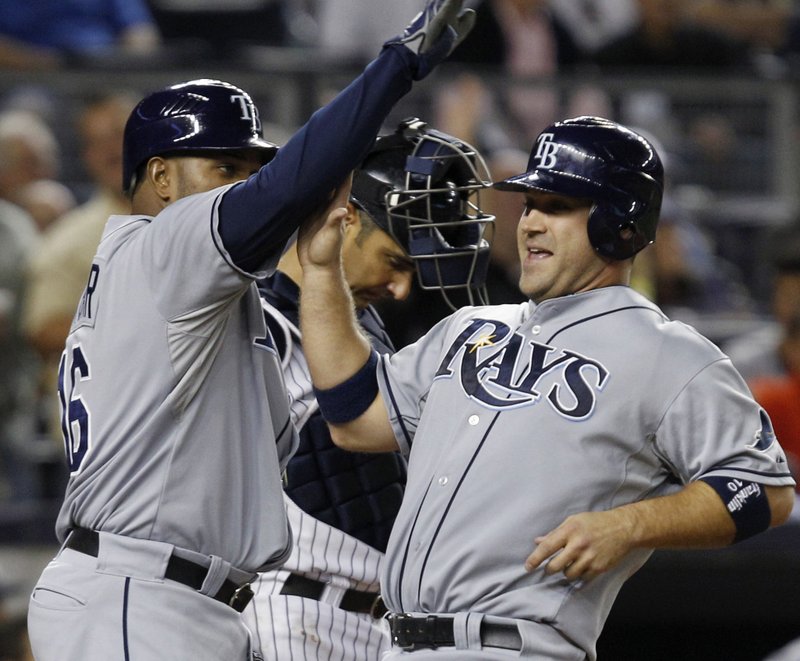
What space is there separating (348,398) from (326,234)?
35 centimetres

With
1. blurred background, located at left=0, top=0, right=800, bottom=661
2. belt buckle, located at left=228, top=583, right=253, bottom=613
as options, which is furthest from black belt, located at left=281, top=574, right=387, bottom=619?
blurred background, located at left=0, top=0, right=800, bottom=661

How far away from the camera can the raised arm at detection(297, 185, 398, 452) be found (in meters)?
2.88

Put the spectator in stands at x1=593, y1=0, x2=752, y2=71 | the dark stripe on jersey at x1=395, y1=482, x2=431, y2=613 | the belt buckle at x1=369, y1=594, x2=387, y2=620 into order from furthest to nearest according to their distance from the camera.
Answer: the spectator in stands at x1=593, y1=0, x2=752, y2=71, the belt buckle at x1=369, y1=594, x2=387, y2=620, the dark stripe on jersey at x1=395, y1=482, x2=431, y2=613

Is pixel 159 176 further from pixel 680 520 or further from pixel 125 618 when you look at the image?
pixel 680 520

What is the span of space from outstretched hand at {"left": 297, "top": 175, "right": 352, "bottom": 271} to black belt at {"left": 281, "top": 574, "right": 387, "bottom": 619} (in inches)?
31.1

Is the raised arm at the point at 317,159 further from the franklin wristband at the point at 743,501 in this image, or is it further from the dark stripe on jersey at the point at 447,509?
the franklin wristband at the point at 743,501

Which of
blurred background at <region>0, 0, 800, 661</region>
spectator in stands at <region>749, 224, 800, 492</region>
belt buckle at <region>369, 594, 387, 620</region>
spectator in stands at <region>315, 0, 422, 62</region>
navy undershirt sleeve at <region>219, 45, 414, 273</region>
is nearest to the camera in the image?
navy undershirt sleeve at <region>219, 45, 414, 273</region>

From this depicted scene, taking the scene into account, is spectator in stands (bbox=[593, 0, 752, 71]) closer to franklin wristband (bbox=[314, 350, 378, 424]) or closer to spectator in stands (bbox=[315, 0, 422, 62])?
spectator in stands (bbox=[315, 0, 422, 62])

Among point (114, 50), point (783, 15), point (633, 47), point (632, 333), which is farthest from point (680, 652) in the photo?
point (783, 15)

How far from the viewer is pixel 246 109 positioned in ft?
9.71

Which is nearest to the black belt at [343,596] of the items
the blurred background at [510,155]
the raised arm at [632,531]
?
the raised arm at [632,531]

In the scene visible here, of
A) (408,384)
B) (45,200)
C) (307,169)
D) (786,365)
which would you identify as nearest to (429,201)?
(408,384)

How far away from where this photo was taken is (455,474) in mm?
2779

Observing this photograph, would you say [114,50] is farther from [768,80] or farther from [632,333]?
[632,333]
